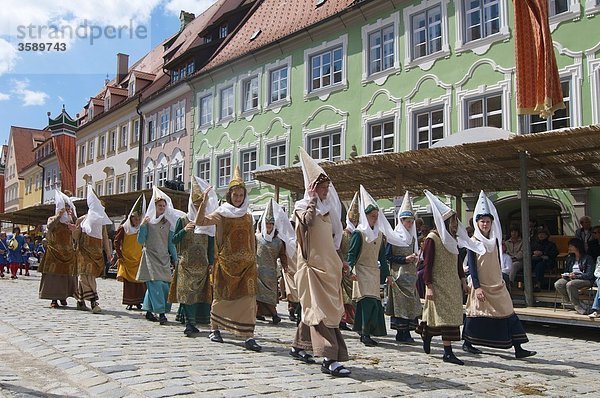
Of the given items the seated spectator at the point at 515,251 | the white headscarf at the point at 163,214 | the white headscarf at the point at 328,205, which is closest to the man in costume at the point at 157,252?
the white headscarf at the point at 163,214

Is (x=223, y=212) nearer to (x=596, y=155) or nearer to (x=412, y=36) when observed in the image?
(x=596, y=155)

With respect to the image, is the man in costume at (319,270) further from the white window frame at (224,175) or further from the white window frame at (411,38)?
the white window frame at (224,175)

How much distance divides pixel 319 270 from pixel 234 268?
5.03 ft

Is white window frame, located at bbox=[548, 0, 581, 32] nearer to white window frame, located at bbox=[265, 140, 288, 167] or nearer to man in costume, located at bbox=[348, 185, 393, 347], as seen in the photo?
man in costume, located at bbox=[348, 185, 393, 347]

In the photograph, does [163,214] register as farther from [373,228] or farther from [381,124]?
[381,124]

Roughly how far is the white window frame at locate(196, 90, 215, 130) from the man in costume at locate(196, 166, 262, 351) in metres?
20.4

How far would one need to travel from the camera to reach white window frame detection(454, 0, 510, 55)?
1600 centimetres

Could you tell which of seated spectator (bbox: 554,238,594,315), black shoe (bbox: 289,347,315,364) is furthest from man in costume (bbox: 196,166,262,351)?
seated spectator (bbox: 554,238,594,315)

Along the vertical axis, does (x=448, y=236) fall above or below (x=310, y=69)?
below

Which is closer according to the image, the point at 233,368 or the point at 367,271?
the point at 233,368

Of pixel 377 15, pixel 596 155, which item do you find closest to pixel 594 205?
pixel 596 155

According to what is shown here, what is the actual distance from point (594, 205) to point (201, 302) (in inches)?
387

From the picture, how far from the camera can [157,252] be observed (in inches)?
387

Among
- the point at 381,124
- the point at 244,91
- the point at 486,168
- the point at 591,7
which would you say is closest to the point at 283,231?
the point at 486,168
